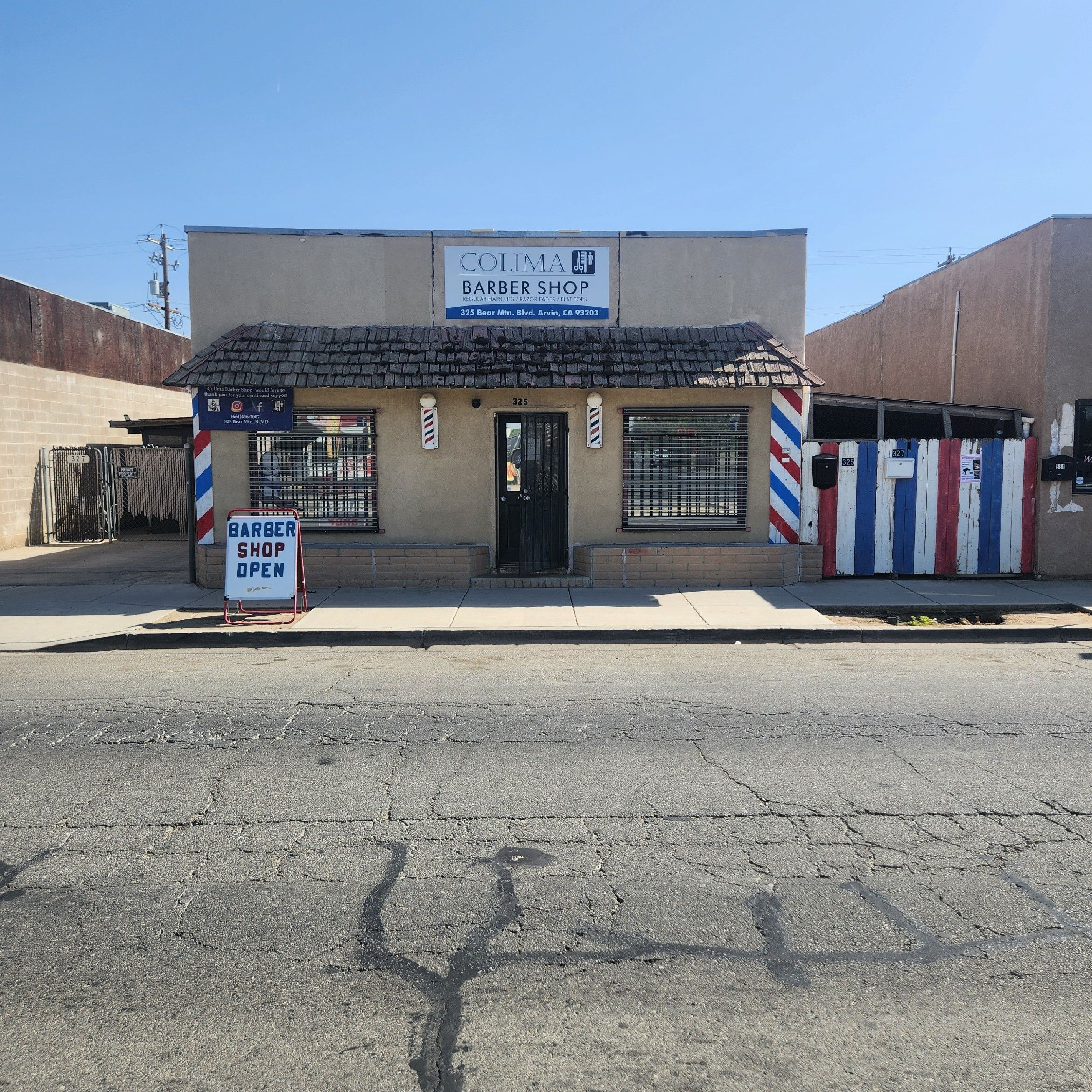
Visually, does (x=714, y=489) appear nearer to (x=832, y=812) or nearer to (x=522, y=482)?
(x=522, y=482)

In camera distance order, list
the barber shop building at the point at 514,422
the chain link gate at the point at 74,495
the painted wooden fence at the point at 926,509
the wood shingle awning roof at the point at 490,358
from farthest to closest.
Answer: the chain link gate at the point at 74,495
the painted wooden fence at the point at 926,509
the barber shop building at the point at 514,422
the wood shingle awning roof at the point at 490,358

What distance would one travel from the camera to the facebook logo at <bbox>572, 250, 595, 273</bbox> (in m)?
12.8

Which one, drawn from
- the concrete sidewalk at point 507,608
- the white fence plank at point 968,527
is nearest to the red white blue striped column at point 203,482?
the concrete sidewalk at point 507,608

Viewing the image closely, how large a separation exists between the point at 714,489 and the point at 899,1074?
1034 cm

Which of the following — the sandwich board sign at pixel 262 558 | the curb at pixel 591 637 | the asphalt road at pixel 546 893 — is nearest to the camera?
the asphalt road at pixel 546 893

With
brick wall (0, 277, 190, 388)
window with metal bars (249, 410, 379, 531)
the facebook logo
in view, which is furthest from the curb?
brick wall (0, 277, 190, 388)

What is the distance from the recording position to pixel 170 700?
24.3 ft

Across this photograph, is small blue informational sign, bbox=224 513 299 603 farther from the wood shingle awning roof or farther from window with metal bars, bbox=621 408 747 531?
window with metal bars, bbox=621 408 747 531

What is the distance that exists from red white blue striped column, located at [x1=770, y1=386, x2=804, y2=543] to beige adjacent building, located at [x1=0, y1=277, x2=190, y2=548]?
1174 centimetres

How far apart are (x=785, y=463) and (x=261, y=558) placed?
7.06m

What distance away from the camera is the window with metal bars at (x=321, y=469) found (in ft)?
42.0

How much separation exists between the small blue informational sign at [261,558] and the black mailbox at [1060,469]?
9.91m

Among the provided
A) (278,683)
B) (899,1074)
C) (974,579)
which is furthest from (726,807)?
(974,579)

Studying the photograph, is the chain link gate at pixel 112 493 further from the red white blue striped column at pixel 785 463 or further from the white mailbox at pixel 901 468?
the white mailbox at pixel 901 468
